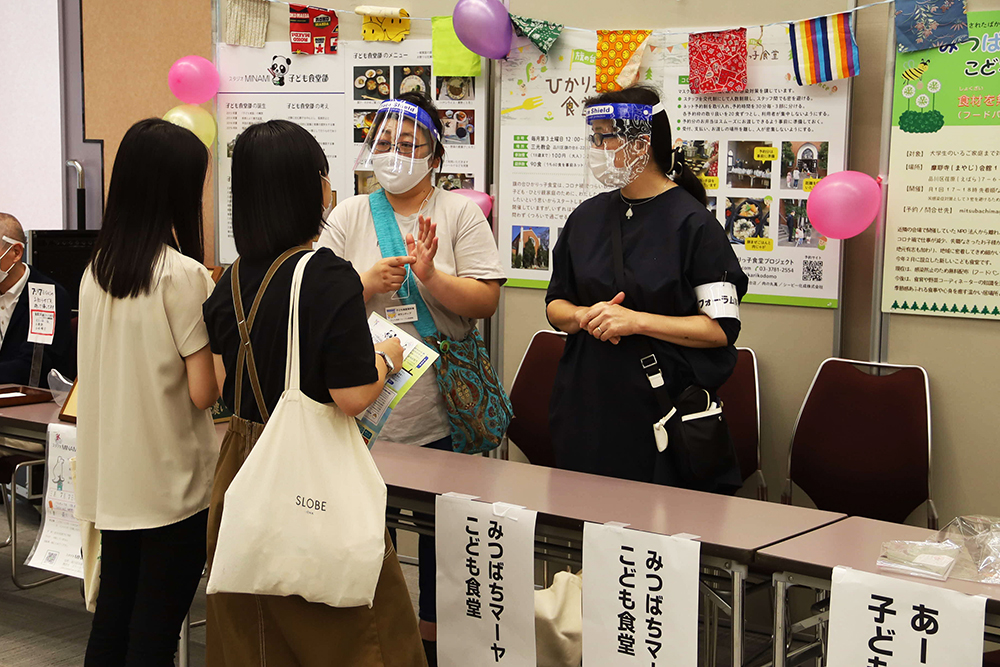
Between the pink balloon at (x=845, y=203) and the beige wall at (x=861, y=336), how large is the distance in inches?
9.9

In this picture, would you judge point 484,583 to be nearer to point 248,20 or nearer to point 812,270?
point 812,270

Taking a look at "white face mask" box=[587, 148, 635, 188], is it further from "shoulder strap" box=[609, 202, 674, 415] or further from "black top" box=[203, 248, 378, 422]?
"black top" box=[203, 248, 378, 422]

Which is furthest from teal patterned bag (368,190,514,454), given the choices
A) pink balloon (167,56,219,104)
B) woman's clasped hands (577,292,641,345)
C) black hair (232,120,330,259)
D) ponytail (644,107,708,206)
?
pink balloon (167,56,219,104)

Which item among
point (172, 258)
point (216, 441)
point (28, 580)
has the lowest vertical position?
point (28, 580)

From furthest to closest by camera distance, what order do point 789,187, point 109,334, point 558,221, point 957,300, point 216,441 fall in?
point 558,221
point 789,187
point 957,300
point 216,441
point 109,334

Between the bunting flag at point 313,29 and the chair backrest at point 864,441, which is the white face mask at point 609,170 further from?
the bunting flag at point 313,29

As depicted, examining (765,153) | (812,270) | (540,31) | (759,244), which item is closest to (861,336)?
(812,270)

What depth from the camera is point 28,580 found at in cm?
385

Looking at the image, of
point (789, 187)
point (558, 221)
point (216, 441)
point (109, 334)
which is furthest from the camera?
point (558, 221)

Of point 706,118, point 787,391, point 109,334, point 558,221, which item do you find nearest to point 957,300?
point 787,391

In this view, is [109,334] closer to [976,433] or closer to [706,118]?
[706,118]

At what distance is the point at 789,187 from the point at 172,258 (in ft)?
6.93

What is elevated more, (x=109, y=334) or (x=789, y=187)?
(x=789, y=187)

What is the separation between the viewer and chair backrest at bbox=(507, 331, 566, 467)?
3.67m
